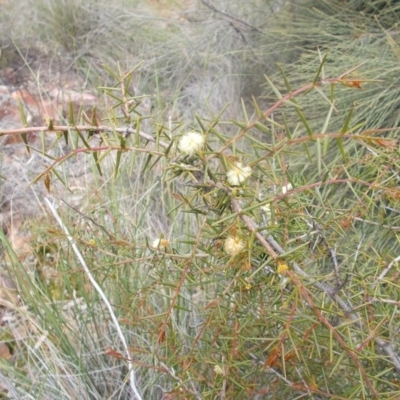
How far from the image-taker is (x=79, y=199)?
1.69 metres

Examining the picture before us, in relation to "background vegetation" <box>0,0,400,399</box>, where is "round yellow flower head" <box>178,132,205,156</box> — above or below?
above

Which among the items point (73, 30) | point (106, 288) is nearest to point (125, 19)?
point (73, 30)

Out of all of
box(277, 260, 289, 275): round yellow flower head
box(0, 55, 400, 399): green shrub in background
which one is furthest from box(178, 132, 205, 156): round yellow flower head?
box(277, 260, 289, 275): round yellow flower head

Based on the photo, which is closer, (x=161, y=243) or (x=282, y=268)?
(x=282, y=268)

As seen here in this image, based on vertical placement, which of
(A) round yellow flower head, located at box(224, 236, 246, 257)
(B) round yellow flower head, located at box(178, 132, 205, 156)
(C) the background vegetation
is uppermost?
(B) round yellow flower head, located at box(178, 132, 205, 156)

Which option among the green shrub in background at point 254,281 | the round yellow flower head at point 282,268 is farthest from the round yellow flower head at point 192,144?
the round yellow flower head at point 282,268

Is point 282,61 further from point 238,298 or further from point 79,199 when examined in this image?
point 238,298

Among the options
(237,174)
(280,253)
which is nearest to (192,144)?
(237,174)

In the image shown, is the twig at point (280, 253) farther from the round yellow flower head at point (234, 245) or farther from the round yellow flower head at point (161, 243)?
the round yellow flower head at point (161, 243)

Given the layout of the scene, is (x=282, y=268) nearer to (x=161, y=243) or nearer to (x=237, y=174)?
(x=237, y=174)

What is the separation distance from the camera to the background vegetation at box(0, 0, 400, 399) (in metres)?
0.56

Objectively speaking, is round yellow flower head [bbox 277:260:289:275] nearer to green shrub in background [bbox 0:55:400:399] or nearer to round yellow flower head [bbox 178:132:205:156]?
green shrub in background [bbox 0:55:400:399]

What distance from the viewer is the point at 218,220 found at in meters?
0.54

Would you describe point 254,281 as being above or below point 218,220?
below
